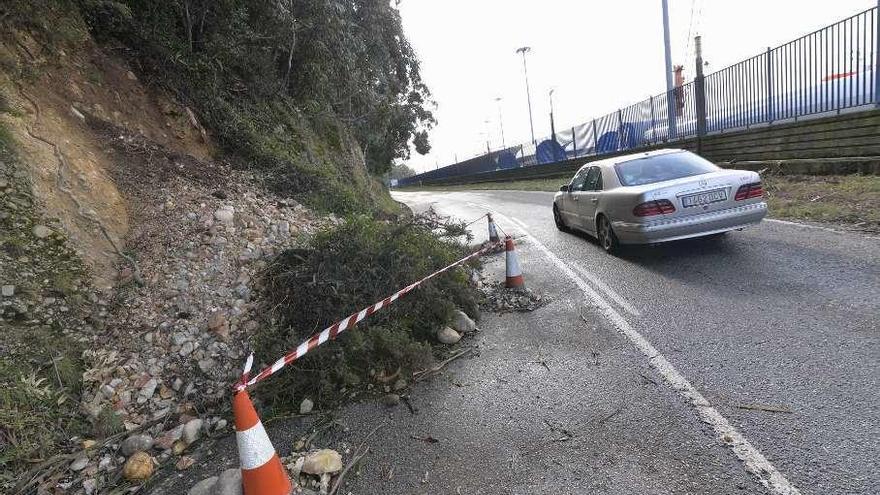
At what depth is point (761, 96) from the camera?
12.8m

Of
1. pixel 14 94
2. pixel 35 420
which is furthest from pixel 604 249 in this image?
pixel 14 94

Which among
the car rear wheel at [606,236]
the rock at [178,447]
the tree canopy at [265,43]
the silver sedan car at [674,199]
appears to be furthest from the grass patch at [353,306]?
the tree canopy at [265,43]

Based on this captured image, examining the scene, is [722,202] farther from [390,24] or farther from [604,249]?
[390,24]

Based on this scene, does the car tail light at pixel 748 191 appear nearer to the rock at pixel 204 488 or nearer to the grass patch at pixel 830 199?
the grass patch at pixel 830 199

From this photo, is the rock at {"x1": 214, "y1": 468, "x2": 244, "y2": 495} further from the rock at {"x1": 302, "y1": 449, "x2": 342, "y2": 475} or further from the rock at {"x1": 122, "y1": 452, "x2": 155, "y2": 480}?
the rock at {"x1": 122, "y1": 452, "x2": 155, "y2": 480}

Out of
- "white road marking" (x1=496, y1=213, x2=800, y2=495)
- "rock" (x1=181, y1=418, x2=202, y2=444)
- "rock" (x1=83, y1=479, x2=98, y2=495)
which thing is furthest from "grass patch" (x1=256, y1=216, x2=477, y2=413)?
"white road marking" (x1=496, y1=213, x2=800, y2=495)

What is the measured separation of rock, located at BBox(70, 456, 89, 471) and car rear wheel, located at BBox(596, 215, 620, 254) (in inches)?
255

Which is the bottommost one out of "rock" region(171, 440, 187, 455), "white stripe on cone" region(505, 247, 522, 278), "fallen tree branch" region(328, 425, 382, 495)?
"fallen tree branch" region(328, 425, 382, 495)

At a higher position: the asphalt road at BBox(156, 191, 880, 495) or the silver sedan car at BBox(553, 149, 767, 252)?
the silver sedan car at BBox(553, 149, 767, 252)

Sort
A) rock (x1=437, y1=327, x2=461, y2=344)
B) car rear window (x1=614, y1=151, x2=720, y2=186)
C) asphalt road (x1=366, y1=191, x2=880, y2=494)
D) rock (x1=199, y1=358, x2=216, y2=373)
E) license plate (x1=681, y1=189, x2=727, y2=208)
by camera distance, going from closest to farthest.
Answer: asphalt road (x1=366, y1=191, x2=880, y2=494) < rock (x1=199, y1=358, x2=216, y2=373) < rock (x1=437, y1=327, x2=461, y2=344) < license plate (x1=681, y1=189, x2=727, y2=208) < car rear window (x1=614, y1=151, x2=720, y2=186)

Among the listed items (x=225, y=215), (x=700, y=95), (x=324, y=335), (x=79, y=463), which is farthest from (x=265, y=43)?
(x=700, y=95)

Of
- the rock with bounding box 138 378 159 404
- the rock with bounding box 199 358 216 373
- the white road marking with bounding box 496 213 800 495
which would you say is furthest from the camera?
the rock with bounding box 199 358 216 373

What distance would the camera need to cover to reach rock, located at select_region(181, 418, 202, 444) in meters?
3.75

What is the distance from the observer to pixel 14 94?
5633 millimetres
